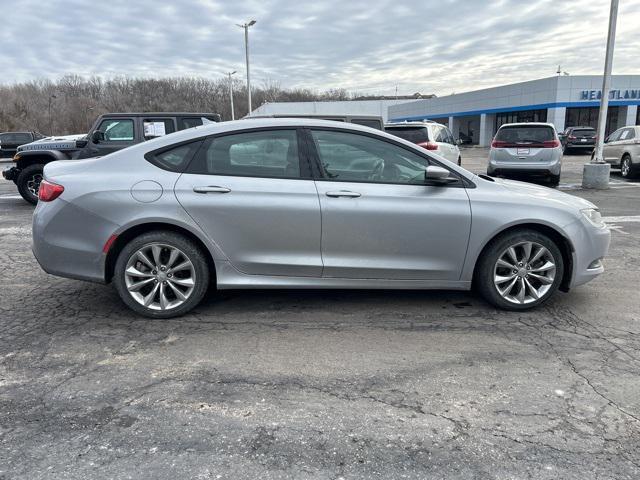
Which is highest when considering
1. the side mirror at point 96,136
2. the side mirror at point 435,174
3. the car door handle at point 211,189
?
the side mirror at point 96,136

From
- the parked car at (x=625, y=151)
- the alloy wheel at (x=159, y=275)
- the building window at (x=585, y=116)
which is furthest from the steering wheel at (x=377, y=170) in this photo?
the building window at (x=585, y=116)

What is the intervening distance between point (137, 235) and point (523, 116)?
46.8m

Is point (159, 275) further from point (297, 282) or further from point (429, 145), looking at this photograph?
point (429, 145)

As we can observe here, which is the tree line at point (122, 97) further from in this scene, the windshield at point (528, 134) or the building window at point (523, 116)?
the windshield at point (528, 134)

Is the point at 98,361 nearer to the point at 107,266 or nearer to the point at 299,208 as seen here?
the point at 107,266

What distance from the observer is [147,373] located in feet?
11.3

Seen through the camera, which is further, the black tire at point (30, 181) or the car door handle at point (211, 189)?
the black tire at point (30, 181)

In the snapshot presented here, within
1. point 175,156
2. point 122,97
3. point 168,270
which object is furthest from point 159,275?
point 122,97

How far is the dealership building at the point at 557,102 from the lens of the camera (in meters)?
39.0

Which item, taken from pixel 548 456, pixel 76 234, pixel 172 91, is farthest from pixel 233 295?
pixel 172 91

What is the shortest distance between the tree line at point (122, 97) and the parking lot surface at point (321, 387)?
81380mm

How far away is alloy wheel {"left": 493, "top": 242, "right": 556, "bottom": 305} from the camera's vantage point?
4.43 meters

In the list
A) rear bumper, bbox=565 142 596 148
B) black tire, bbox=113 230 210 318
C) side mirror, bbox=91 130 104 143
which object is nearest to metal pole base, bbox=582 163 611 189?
side mirror, bbox=91 130 104 143

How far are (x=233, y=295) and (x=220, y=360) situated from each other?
142cm
